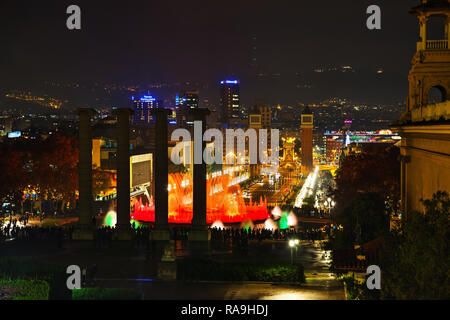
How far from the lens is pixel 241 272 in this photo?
97.6 ft

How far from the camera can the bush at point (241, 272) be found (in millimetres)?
29500

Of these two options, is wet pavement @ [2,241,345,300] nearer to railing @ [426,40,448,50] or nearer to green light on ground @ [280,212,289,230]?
railing @ [426,40,448,50]

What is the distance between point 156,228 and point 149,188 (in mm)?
71275

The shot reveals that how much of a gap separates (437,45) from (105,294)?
2099 cm

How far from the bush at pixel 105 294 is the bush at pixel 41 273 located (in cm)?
147

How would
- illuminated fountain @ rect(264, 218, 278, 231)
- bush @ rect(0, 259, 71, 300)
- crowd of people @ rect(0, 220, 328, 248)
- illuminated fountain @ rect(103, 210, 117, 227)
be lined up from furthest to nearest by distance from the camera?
illuminated fountain @ rect(264, 218, 278, 231)
illuminated fountain @ rect(103, 210, 117, 227)
crowd of people @ rect(0, 220, 328, 248)
bush @ rect(0, 259, 71, 300)

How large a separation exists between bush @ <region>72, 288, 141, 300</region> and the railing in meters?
19.9

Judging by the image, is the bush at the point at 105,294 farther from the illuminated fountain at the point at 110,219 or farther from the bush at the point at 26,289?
the illuminated fountain at the point at 110,219

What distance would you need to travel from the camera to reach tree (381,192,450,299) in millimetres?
16766

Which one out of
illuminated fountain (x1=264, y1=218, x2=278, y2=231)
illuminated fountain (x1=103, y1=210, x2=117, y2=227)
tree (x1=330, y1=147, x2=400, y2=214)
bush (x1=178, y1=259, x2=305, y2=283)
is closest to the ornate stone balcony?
bush (x1=178, y1=259, x2=305, y2=283)

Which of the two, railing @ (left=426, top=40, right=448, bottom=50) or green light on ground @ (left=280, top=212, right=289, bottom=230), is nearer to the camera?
railing @ (left=426, top=40, right=448, bottom=50)
